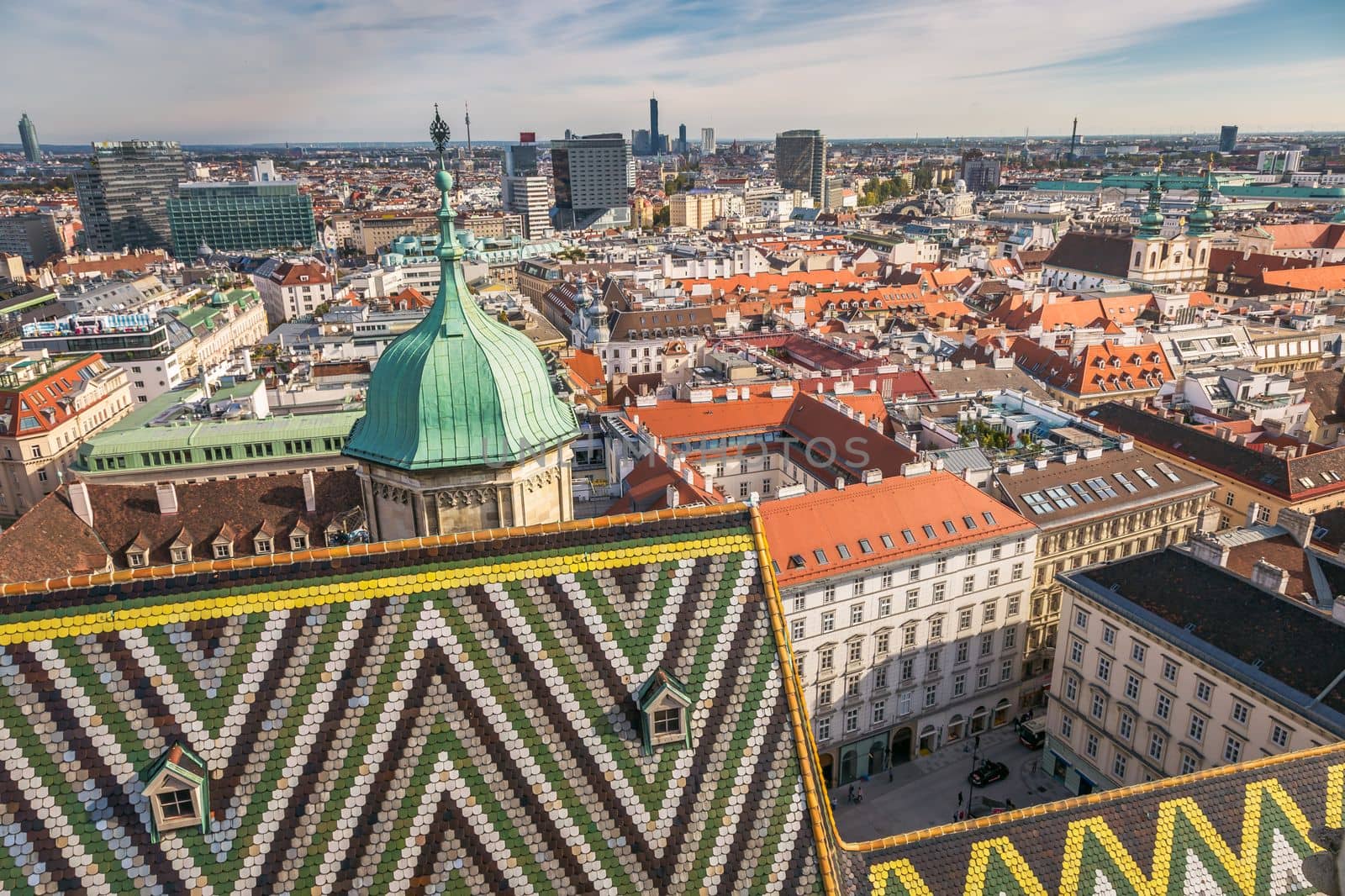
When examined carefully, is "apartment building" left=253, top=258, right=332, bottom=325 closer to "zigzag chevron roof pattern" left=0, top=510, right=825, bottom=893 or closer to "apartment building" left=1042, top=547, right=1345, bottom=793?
"apartment building" left=1042, top=547, right=1345, bottom=793

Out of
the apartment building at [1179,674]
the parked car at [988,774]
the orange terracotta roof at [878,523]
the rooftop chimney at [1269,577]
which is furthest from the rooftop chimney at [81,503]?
the rooftop chimney at [1269,577]

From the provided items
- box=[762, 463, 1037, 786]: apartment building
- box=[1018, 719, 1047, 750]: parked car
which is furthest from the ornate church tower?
box=[1018, 719, 1047, 750]: parked car

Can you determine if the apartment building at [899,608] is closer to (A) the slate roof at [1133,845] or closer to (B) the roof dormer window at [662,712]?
(A) the slate roof at [1133,845]

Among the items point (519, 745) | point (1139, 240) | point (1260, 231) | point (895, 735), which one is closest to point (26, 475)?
point (895, 735)

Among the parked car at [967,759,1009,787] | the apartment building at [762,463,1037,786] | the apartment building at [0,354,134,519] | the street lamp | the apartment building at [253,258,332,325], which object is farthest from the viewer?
the apartment building at [253,258,332,325]

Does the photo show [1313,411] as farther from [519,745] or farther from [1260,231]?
[1260,231]
